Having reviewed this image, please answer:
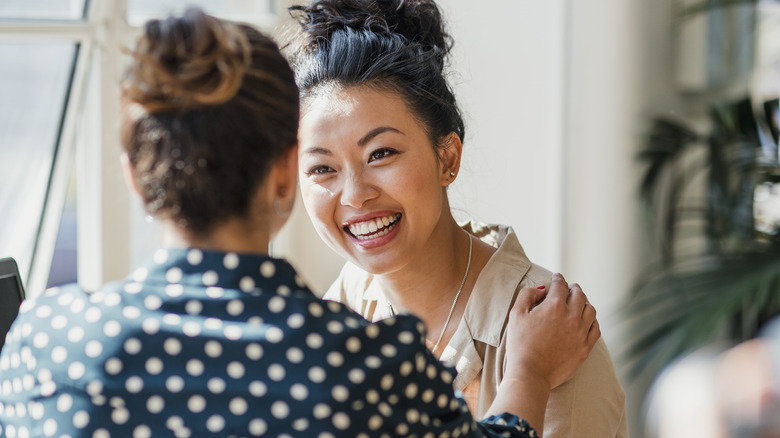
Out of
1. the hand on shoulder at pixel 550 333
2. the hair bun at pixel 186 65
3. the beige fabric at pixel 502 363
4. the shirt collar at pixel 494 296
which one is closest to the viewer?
the hair bun at pixel 186 65

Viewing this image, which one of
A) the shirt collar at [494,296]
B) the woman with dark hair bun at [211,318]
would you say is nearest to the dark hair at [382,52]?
the shirt collar at [494,296]

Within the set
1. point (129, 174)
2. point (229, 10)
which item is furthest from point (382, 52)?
point (229, 10)

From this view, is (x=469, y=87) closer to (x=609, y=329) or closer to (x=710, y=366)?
(x=609, y=329)

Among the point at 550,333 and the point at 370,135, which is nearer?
the point at 550,333

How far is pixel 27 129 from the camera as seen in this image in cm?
332

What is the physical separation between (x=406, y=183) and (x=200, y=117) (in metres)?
0.70

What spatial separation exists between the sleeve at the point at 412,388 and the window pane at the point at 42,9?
2549 millimetres

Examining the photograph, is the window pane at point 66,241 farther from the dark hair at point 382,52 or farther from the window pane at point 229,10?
the dark hair at point 382,52

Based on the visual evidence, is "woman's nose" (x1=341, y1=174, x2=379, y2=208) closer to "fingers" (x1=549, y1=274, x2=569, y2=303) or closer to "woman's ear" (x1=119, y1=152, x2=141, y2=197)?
"fingers" (x1=549, y1=274, x2=569, y2=303)

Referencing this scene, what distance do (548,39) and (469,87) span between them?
37 cm

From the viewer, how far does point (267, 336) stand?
0.97 meters

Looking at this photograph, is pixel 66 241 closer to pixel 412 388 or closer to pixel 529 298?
pixel 529 298

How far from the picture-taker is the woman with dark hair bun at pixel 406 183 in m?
1.59

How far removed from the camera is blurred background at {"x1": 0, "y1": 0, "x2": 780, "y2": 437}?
3.11 metres
